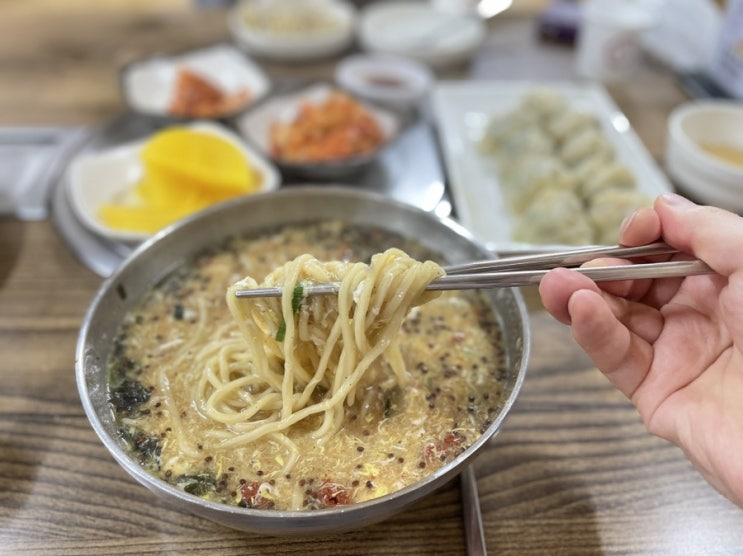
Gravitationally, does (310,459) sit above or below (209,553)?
above

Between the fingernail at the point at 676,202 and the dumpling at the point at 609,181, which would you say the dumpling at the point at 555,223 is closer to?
the dumpling at the point at 609,181

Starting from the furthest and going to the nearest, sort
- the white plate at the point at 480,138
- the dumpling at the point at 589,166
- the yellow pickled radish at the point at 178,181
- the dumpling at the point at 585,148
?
the dumpling at the point at 585,148, the dumpling at the point at 589,166, the white plate at the point at 480,138, the yellow pickled radish at the point at 178,181

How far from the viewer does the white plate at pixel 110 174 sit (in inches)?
93.4

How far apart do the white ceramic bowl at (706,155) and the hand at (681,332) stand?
4.57 ft

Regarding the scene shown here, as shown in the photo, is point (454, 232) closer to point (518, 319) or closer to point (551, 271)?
point (518, 319)

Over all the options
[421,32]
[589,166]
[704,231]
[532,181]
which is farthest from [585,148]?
[704,231]

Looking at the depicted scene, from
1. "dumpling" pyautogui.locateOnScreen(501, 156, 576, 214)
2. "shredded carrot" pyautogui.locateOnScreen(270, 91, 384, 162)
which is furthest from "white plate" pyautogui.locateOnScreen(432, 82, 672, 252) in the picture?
"shredded carrot" pyautogui.locateOnScreen(270, 91, 384, 162)

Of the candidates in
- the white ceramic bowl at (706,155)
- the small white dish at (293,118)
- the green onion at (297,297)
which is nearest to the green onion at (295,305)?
the green onion at (297,297)

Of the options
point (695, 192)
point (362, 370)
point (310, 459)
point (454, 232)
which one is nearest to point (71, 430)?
point (310, 459)

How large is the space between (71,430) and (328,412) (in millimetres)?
800

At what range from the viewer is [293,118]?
3.02 m

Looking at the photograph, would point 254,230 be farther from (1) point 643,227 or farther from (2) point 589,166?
(2) point 589,166

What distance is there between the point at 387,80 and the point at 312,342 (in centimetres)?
224

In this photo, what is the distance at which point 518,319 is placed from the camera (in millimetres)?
1553
